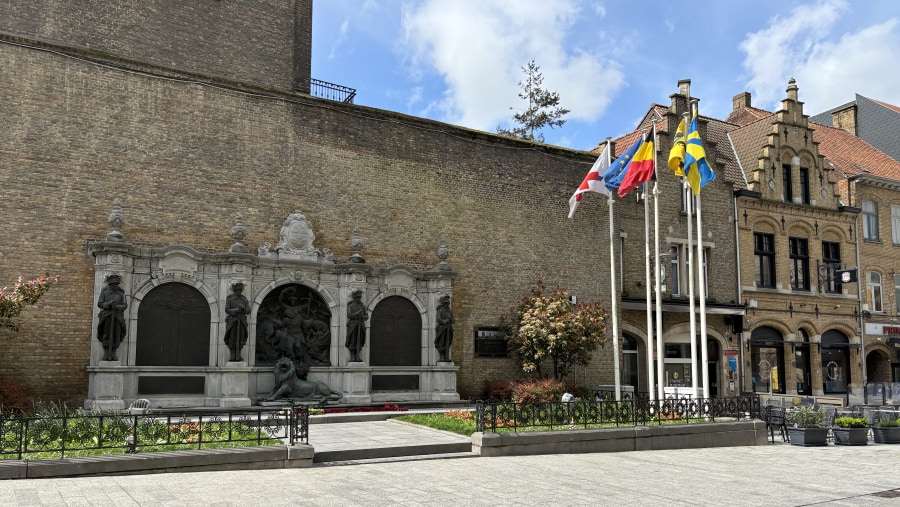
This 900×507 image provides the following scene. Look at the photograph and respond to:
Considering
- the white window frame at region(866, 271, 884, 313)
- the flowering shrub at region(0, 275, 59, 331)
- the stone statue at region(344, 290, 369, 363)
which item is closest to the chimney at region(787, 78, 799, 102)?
the white window frame at region(866, 271, 884, 313)

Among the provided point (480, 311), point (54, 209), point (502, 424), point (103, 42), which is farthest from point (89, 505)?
point (103, 42)

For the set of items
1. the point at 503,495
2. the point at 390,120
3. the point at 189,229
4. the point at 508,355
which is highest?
the point at 390,120

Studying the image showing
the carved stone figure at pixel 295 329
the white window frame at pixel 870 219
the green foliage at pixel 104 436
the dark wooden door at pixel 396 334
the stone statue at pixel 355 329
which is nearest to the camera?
the green foliage at pixel 104 436

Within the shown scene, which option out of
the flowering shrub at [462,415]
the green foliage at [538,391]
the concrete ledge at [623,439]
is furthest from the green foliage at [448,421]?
the green foliage at [538,391]

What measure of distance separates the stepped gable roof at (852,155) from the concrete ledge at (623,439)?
1965 cm

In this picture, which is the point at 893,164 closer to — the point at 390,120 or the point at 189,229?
the point at 390,120

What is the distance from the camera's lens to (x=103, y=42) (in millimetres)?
21312

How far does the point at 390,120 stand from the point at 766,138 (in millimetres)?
17344

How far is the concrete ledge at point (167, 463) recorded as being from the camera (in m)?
9.59

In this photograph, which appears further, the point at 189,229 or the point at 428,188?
the point at 428,188

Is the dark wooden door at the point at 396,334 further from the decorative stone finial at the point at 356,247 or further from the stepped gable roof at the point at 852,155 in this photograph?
the stepped gable roof at the point at 852,155

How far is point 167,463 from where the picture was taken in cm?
1040

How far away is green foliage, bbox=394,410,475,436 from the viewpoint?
48.4 ft

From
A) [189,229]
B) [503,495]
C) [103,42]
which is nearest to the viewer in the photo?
[503,495]
